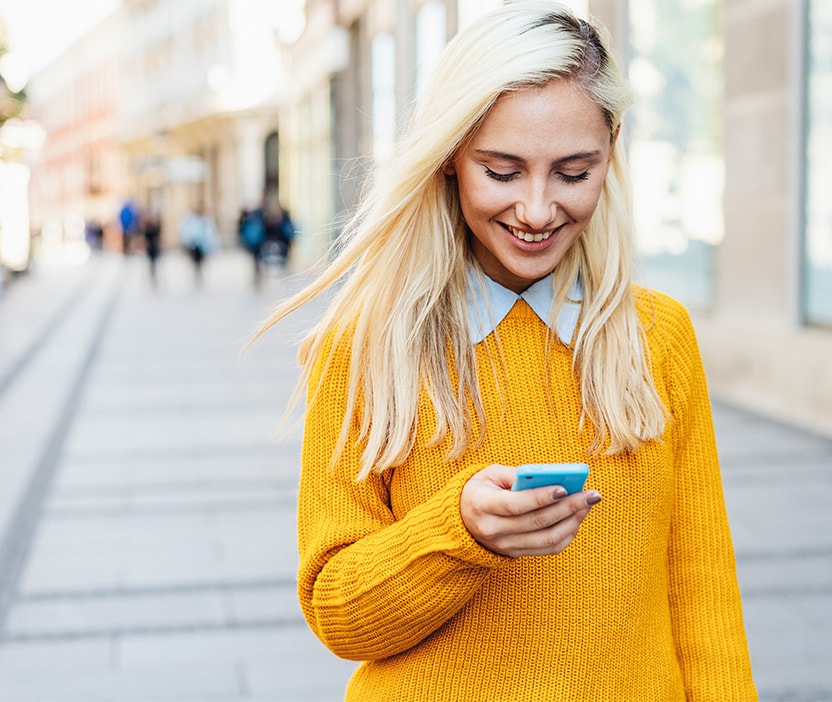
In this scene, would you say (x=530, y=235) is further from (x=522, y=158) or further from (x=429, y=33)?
(x=429, y=33)

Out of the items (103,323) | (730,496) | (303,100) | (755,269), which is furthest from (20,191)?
(730,496)

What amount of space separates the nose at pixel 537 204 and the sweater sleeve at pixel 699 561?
1.01 feet

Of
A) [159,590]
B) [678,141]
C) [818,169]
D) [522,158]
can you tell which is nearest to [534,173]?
[522,158]

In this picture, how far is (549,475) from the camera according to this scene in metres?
1.29

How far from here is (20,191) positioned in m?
31.3

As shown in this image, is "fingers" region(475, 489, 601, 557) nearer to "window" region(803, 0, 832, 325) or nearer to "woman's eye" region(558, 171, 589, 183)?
"woman's eye" region(558, 171, 589, 183)

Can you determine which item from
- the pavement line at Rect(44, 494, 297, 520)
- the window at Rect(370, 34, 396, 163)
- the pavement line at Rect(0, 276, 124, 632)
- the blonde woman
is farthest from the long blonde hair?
the window at Rect(370, 34, 396, 163)

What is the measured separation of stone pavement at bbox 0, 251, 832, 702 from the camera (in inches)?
165

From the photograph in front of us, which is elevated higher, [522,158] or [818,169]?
[818,169]

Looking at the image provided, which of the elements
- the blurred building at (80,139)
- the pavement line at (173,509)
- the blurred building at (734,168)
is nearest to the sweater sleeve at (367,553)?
the blurred building at (734,168)

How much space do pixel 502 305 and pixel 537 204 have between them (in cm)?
18

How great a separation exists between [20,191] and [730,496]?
27.5 meters

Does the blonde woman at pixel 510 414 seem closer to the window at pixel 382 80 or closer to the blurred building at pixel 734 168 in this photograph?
the blurred building at pixel 734 168

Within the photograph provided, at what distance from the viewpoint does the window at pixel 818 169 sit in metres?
8.39
